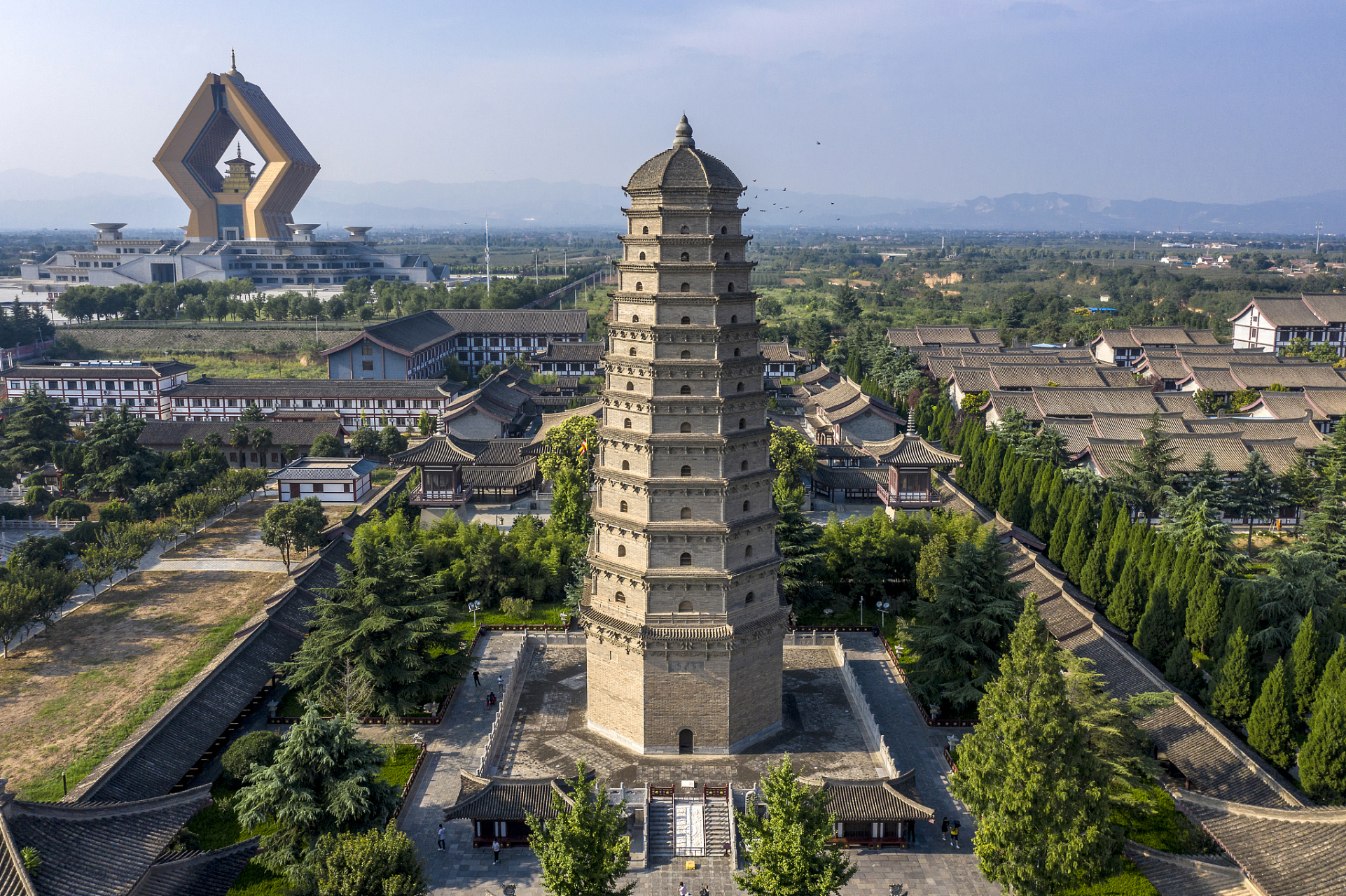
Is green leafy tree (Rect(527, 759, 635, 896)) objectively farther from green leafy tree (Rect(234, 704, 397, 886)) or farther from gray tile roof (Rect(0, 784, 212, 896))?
gray tile roof (Rect(0, 784, 212, 896))

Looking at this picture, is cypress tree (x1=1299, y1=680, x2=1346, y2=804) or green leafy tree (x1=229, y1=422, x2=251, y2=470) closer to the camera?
cypress tree (x1=1299, y1=680, x2=1346, y2=804)

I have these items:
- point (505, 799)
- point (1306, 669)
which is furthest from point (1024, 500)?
point (505, 799)

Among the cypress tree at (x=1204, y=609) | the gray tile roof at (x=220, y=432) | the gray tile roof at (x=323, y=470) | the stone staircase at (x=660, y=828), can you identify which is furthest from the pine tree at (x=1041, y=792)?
the gray tile roof at (x=220, y=432)

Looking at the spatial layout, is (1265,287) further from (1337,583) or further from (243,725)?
(243,725)

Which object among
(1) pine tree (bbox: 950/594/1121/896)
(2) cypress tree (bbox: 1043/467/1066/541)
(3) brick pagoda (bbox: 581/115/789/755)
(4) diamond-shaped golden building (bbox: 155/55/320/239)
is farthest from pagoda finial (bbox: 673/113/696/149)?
(4) diamond-shaped golden building (bbox: 155/55/320/239)

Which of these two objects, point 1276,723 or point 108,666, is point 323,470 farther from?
point 1276,723
